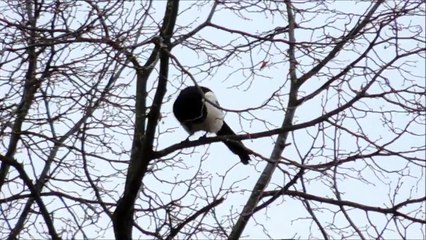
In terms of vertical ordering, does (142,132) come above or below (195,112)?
below

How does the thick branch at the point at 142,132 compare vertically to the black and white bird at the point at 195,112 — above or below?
below

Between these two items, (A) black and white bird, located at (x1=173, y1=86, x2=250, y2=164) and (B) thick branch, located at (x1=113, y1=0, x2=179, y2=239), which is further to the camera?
(A) black and white bird, located at (x1=173, y1=86, x2=250, y2=164)

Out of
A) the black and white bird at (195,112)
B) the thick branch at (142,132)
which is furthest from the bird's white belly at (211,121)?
the thick branch at (142,132)

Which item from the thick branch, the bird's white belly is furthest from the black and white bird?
the thick branch

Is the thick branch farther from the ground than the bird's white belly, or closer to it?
closer to it

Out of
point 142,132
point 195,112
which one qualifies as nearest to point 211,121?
Result: point 195,112

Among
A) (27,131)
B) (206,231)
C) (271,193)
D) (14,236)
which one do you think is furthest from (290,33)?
(14,236)

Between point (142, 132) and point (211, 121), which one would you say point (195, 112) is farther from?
point (142, 132)

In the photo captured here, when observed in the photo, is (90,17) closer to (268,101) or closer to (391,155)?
(268,101)

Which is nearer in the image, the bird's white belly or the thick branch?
the thick branch

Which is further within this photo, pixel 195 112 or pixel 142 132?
pixel 195 112

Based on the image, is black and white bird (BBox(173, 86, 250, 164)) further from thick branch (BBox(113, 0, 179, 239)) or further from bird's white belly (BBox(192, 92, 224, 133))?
thick branch (BBox(113, 0, 179, 239))

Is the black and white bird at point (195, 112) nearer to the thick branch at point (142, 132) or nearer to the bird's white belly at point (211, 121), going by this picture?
the bird's white belly at point (211, 121)

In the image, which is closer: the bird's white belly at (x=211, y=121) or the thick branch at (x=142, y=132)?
the thick branch at (x=142, y=132)
